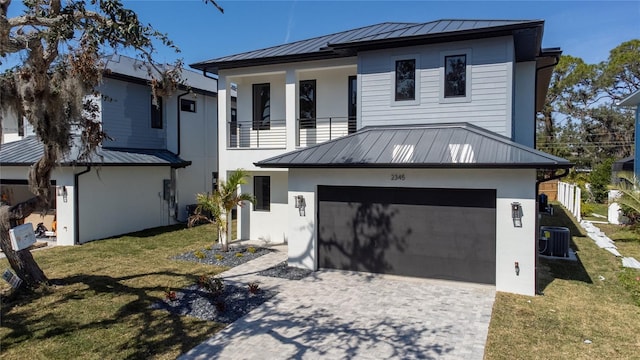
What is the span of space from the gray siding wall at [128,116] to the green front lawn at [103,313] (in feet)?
19.3

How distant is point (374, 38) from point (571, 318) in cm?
840

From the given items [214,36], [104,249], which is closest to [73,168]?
[104,249]

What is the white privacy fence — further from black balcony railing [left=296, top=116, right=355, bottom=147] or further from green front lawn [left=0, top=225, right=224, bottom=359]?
green front lawn [left=0, top=225, right=224, bottom=359]

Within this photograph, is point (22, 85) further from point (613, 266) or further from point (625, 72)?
point (625, 72)

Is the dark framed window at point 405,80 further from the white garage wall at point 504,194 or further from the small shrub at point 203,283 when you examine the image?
the small shrub at point 203,283

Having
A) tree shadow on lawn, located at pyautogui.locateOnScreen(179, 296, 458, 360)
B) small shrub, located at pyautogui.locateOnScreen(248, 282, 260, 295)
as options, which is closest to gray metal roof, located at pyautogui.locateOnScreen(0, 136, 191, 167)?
small shrub, located at pyautogui.locateOnScreen(248, 282, 260, 295)

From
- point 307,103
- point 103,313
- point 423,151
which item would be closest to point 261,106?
point 307,103

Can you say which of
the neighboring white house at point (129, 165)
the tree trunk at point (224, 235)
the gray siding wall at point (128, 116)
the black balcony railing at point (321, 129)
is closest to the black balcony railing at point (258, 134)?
the black balcony railing at point (321, 129)

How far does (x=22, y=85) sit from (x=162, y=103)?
11.9m

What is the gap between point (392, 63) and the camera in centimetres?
1143

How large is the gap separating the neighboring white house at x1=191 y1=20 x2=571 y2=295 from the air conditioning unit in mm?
3053

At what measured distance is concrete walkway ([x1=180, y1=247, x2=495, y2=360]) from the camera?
20.0 ft

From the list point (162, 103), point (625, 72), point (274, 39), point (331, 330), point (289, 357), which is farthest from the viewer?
point (625, 72)

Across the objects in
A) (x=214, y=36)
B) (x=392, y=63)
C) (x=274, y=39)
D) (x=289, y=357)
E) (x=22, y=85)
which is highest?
(x=274, y=39)
